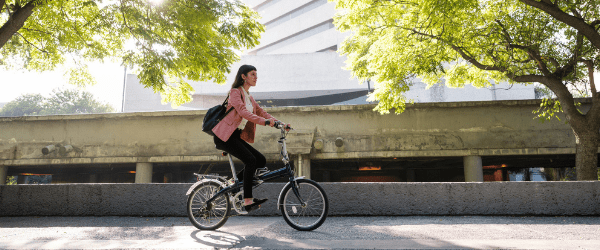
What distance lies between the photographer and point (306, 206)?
3.99 metres

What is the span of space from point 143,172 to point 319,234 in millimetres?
16567

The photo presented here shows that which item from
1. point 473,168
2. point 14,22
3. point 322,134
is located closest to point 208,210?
point 14,22

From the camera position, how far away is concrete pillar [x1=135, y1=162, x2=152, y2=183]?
1802 centimetres

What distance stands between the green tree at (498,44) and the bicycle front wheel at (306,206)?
7.87 metres

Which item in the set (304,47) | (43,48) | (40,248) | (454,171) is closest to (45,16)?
(43,48)

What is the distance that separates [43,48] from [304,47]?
49798 millimetres

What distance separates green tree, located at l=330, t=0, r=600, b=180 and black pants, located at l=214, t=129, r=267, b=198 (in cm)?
795

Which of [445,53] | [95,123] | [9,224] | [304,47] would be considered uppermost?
[304,47]

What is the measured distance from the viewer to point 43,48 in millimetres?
11578

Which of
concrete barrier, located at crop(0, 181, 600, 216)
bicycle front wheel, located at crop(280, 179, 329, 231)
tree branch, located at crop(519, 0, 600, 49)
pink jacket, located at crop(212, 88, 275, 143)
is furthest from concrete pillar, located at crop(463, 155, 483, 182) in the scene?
pink jacket, located at crop(212, 88, 275, 143)

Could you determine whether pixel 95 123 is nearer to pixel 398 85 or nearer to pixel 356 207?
pixel 398 85

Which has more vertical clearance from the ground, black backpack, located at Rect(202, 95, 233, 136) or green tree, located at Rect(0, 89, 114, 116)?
green tree, located at Rect(0, 89, 114, 116)

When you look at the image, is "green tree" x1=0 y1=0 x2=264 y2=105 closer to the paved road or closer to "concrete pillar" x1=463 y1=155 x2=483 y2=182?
the paved road

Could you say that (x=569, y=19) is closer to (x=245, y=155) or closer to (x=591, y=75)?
(x=591, y=75)
